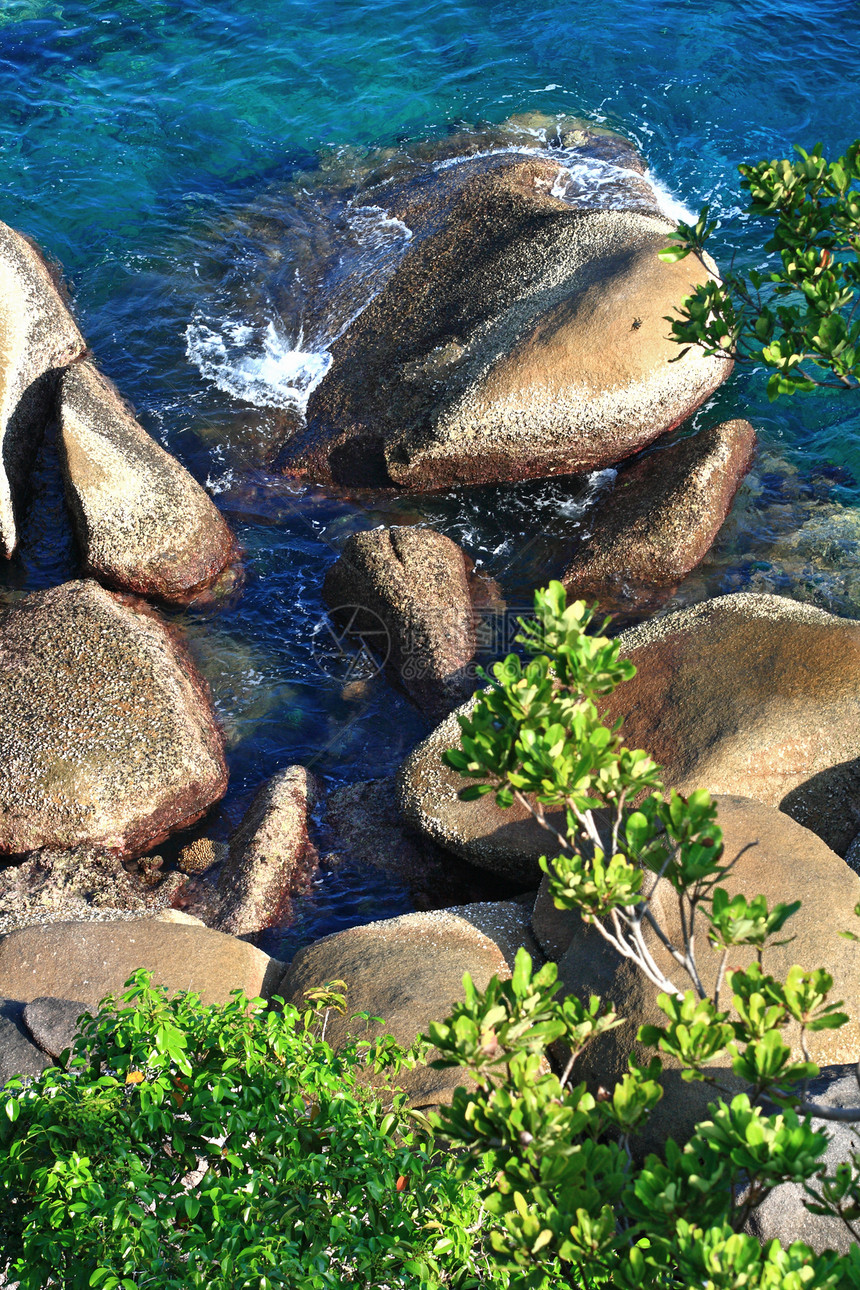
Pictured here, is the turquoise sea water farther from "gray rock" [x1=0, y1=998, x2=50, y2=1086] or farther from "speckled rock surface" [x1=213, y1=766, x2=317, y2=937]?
"gray rock" [x1=0, y1=998, x2=50, y2=1086]

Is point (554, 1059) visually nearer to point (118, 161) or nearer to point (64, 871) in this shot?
point (64, 871)

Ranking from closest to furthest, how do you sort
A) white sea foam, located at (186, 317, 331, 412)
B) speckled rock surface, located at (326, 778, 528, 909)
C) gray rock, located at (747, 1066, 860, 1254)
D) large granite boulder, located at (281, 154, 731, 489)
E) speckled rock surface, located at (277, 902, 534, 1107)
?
1. gray rock, located at (747, 1066, 860, 1254)
2. speckled rock surface, located at (277, 902, 534, 1107)
3. speckled rock surface, located at (326, 778, 528, 909)
4. large granite boulder, located at (281, 154, 731, 489)
5. white sea foam, located at (186, 317, 331, 412)

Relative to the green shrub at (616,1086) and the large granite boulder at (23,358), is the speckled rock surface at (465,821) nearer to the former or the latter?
the green shrub at (616,1086)

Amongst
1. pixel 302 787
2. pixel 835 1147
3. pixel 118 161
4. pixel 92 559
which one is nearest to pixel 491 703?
pixel 835 1147

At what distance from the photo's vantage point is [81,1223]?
270cm

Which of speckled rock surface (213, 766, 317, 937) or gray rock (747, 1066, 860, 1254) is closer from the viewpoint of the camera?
gray rock (747, 1066, 860, 1254)

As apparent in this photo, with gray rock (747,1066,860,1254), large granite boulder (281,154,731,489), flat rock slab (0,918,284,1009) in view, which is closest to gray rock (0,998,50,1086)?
flat rock slab (0,918,284,1009)

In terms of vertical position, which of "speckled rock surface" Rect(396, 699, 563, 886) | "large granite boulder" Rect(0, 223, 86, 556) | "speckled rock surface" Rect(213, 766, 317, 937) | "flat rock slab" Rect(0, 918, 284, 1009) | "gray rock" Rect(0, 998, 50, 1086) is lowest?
"speckled rock surface" Rect(213, 766, 317, 937)

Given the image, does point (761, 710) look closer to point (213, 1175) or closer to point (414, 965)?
point (414, 965)

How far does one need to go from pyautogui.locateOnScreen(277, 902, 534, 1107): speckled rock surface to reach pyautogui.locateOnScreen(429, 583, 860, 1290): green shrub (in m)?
2.11

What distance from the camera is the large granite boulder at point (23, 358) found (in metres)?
8.70

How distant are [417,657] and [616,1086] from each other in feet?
17.6

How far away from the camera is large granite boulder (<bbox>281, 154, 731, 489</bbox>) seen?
854cm

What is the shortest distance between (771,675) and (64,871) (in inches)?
188
